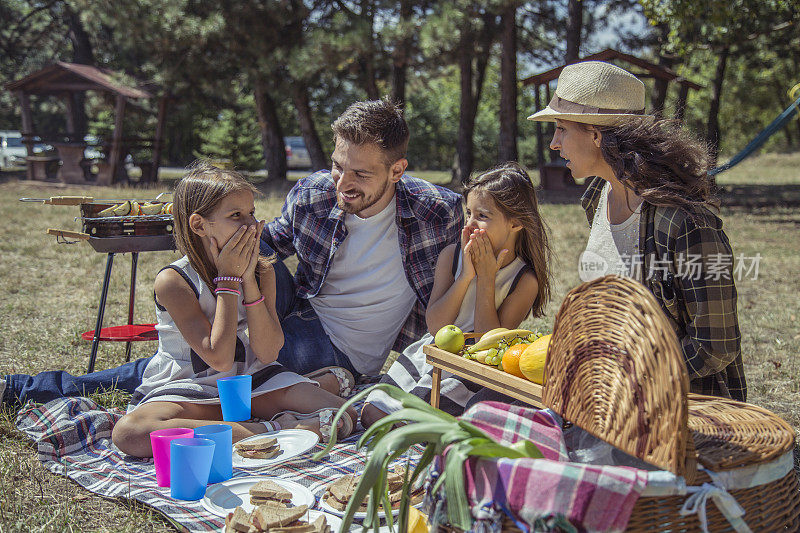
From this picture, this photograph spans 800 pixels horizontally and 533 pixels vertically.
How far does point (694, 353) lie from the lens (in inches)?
101

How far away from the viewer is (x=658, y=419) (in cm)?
173

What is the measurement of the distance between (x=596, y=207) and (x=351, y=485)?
67.5 inches

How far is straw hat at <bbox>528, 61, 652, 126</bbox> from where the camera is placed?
285 centimetres

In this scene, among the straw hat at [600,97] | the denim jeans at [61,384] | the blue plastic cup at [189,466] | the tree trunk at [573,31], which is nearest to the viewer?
the blue plastic cup at [189,466]

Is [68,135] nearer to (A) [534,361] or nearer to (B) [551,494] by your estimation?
(A) [534,361]

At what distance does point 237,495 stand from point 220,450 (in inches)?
7.3

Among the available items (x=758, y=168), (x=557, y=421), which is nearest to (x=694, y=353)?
(x=557, y=421)

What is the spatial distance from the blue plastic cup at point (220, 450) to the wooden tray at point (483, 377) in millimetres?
868

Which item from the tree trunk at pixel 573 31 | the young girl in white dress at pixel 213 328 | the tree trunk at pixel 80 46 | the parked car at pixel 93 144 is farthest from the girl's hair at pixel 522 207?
the tree trunk at pixel 80 46

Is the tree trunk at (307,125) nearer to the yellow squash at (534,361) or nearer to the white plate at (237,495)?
the white plate at (237,495)

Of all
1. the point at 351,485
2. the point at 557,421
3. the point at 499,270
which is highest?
the point at 499,270

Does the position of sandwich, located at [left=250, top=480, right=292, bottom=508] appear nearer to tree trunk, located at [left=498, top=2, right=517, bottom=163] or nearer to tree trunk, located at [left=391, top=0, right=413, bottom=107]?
tree trunk, located at [left=391, top=0, right=413, bottom=107]

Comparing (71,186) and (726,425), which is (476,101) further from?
(726,425)

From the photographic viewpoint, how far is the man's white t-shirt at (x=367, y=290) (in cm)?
390
